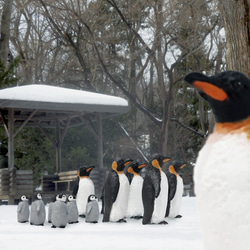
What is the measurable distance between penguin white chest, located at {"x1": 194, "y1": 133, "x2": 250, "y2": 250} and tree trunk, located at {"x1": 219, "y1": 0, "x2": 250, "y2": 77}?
11.0ft

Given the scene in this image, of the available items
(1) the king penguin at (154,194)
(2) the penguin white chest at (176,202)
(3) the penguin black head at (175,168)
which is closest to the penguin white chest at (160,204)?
(1) the king penguin at (154,194)

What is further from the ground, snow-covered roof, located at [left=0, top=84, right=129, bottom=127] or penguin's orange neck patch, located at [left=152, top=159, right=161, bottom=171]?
snow-covered roof, located at [left=0, top=84, right=129, bottom=127]

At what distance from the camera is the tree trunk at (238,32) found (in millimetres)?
4809

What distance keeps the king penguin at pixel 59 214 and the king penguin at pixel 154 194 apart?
1157mm

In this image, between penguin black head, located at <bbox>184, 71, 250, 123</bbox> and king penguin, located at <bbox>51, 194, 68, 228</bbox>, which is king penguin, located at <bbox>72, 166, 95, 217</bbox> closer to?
king penguin, located at <bbox>51, 194, 68, 228</bbox>

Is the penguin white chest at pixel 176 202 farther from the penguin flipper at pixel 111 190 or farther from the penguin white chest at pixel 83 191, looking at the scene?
the penguin white chest at pixel 83 191

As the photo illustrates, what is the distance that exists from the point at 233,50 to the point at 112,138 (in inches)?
476

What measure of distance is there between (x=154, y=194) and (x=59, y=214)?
141cm

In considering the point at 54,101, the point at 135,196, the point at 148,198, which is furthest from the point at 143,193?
the point at 54,101

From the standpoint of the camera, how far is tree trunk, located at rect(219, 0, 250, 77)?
481 centimetres

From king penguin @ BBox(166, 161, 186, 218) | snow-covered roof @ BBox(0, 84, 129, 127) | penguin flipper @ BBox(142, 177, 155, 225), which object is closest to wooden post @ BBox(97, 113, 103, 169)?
snow-covered roof @ BBox(0, 84, 129, 127)

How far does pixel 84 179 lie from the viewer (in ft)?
25.7

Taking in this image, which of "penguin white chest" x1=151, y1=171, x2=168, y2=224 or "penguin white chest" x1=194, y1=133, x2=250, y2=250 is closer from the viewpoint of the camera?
"penguin white chest" x1=194, y1=133, x2=250, y2=250

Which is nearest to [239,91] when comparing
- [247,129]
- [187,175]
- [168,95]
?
[247,129]
